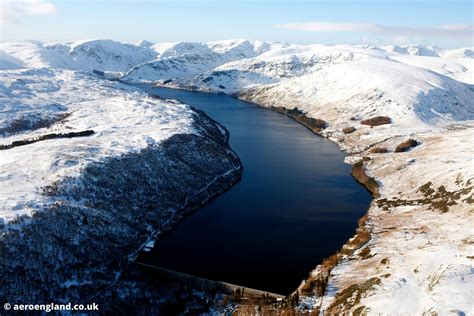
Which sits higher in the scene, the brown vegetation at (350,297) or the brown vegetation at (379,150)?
the brown vegetation at (379,150)

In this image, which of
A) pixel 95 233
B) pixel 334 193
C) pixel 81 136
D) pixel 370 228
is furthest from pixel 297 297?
pixel 81 136

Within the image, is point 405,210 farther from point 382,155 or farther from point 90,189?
point 90,189

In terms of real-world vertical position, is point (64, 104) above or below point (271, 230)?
above

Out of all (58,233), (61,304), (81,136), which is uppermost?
(81,136)

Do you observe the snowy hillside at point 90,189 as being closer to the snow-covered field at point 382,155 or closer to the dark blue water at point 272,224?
the snow-covered field at point 382,155

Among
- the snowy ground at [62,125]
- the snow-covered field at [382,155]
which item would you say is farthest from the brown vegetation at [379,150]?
the snowy ground at [62,125]

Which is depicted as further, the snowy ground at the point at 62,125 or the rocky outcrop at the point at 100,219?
the snowy ground at the point at 62,125

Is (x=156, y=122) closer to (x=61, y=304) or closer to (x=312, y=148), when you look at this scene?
(x=312, y=148)
